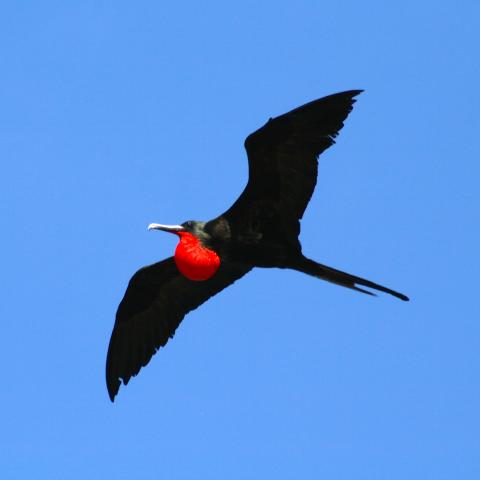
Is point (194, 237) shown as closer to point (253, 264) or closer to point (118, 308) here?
point (253, 264)

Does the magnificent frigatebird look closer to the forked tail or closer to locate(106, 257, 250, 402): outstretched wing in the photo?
the forked tail

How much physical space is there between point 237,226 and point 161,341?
52.9 inches

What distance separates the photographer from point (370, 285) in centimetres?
709

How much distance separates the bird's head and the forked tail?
534 millimetres

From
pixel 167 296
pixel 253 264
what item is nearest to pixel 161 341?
pixel 167 296

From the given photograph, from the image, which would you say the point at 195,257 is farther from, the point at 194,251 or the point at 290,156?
the point at 290,156

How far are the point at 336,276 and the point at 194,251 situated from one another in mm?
877

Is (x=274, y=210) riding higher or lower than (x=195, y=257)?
higher

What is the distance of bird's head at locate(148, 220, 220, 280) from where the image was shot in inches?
287

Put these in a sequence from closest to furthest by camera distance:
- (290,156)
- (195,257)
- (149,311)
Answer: (290,156)
(195,257)
(149,311)

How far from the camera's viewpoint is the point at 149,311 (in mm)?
8336

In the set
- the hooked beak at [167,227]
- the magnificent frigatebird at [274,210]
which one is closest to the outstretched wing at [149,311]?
the magnificent frigatebird at [274,210]

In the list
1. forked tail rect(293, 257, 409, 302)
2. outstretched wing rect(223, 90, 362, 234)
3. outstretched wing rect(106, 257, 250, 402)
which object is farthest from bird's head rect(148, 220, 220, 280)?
outstretched wing rect(106, 257, 250, 402)

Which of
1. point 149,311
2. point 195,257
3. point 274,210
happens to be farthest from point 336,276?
point 149,311
